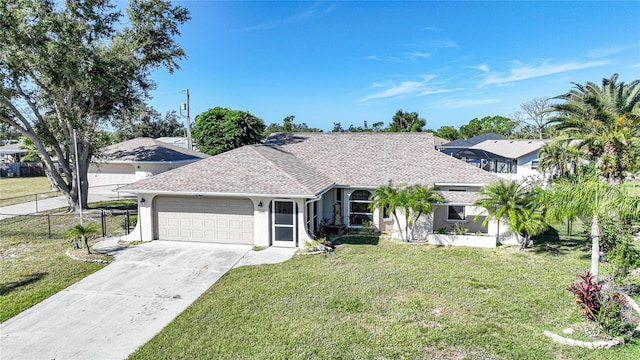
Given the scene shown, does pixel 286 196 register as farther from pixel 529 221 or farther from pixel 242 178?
pixel 529 221

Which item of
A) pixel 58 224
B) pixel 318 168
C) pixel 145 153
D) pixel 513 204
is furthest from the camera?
pixel 145 153

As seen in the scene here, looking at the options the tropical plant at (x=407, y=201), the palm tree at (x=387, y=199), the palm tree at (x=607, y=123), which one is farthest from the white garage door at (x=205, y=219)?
the palm tree at (x=607, y=123)

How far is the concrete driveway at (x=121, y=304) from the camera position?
7.47 metres

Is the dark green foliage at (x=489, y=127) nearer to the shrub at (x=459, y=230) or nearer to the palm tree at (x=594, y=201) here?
the shrub at (x=459, y=230)

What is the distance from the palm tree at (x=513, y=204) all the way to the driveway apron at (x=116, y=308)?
9.86 m

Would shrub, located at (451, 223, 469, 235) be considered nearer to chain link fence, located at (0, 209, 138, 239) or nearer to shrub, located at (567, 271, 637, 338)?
shrub, located at (567, 271, 637, 338)

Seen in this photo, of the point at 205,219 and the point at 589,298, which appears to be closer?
the point at 589,298

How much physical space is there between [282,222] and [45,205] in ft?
64.9

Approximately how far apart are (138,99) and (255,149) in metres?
11.5

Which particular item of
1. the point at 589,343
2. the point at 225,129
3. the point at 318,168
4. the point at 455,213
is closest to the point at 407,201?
the point at 455,213

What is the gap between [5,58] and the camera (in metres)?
16.9

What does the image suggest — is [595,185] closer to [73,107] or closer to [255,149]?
[255,149]

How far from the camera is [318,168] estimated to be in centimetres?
1908

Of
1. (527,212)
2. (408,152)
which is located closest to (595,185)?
(527,212)
